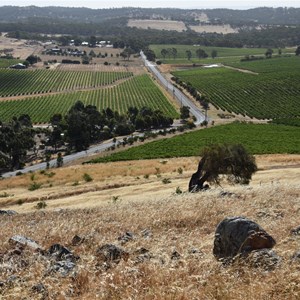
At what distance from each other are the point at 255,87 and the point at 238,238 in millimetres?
137398

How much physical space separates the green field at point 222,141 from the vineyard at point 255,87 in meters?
26.9

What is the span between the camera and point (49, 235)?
1273 centimetres

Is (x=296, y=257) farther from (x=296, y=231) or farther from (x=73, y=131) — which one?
(x=73, y=131)

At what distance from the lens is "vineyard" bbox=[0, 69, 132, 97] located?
491 ft

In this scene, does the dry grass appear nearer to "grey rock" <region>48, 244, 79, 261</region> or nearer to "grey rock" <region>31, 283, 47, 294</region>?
"grey rock" <region>31, 283, 47, 294</region>

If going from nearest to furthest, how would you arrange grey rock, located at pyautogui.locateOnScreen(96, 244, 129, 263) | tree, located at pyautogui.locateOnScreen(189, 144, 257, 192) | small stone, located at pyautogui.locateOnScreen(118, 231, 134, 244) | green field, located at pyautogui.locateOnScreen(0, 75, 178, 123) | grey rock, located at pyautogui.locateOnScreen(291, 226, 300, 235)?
grey rock, located at pyautogui.locateOnScreen(96, 244, 129, 263), grey rock, located at pyautogui.locateOnScreen(291, 226, 300, 235), small stone, located at pyautogui.locateOnScreen(118, 231, 134, 244), tree, located at pyautogui.locateOnScreen(189, 144, 257, 192), green field, located at pyautogui.locateOnScreen(0, 75, 178, 123)

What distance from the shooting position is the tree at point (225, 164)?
29.6 metres

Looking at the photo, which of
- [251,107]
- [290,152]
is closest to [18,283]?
[290,152]

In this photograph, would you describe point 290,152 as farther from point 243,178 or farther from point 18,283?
point 18,283

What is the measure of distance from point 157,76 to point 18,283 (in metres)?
167

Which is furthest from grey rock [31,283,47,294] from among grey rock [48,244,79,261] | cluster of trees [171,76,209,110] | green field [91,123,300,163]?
cluster of trees [171,76,209,110]

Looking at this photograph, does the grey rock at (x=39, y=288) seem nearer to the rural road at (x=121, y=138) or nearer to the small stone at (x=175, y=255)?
the small stone at (x=175, y=255)

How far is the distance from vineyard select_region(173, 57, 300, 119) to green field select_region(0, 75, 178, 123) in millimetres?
16131

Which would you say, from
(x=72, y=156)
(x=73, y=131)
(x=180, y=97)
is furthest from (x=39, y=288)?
(x=180, y=97)
